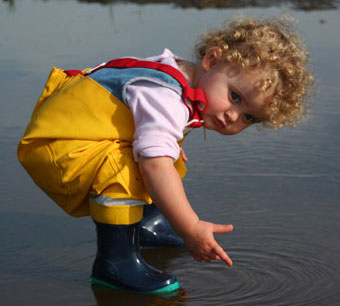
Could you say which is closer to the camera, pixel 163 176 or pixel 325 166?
pixel 163 176

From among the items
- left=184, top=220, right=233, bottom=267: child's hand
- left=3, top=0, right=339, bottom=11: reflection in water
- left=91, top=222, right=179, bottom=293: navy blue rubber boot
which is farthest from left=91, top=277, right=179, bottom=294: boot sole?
left=3, top=0, right=339, bottom=11: reflection in water

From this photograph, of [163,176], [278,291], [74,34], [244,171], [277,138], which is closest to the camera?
[163,176]

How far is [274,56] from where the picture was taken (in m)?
2.31

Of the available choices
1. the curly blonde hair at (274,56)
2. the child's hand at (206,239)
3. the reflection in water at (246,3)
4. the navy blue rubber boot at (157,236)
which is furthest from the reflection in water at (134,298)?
the reflection in water at (246,3)

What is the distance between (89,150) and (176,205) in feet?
1.07

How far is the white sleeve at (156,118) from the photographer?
2.18m

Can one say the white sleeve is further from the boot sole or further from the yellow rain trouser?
the boot sole

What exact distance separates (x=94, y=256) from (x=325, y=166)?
1.25 m

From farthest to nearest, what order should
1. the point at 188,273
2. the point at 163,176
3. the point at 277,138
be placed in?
the point at 277,138
the point at 188,273
the point at 163,176

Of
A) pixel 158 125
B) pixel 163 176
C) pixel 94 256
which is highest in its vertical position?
pixel 158 125

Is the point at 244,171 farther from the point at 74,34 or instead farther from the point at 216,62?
the point at 74,34

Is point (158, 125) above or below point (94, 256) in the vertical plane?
above

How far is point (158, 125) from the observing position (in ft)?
7.18

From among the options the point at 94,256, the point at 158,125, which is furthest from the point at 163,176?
the point at 94,256
